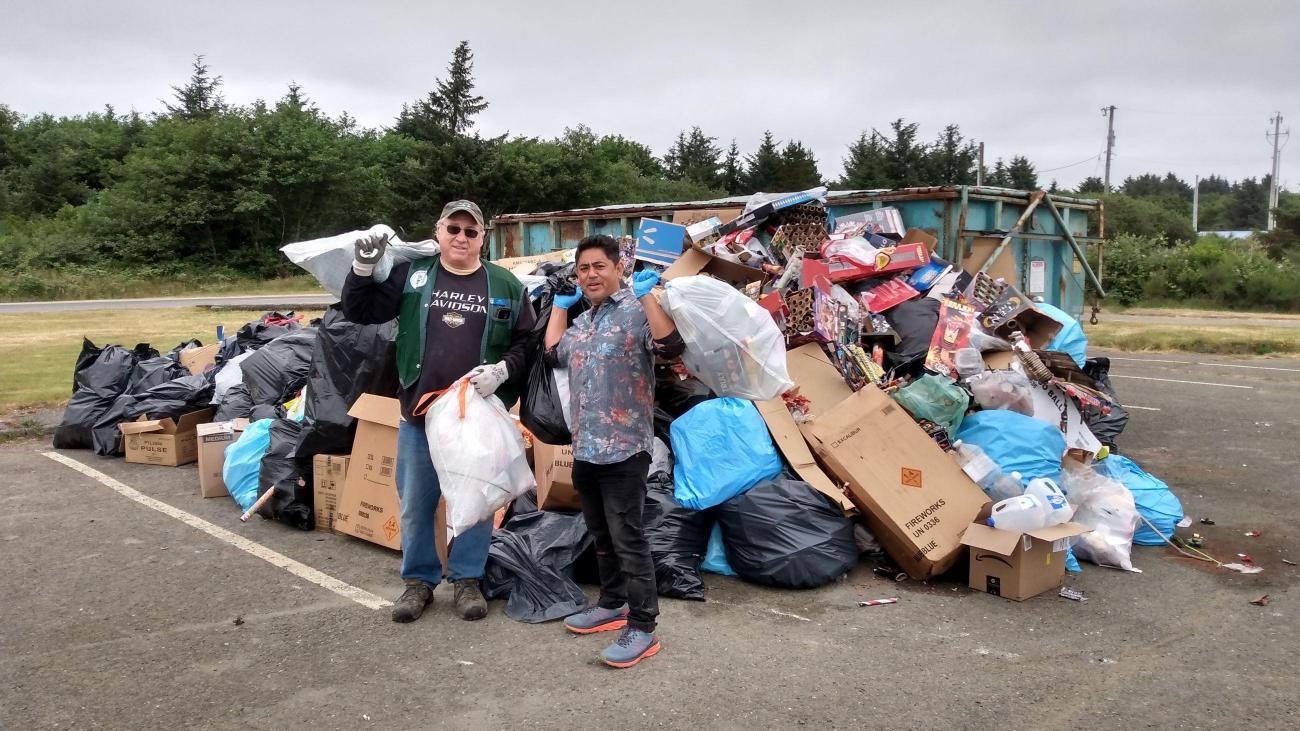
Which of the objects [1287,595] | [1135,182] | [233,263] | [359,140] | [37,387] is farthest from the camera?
[1135,182]

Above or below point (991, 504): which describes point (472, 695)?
below

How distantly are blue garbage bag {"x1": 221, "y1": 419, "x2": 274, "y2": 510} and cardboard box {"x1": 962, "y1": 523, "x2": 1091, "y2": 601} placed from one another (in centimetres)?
412

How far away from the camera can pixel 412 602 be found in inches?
143

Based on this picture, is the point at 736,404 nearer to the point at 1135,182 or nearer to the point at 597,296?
the point at 597,296

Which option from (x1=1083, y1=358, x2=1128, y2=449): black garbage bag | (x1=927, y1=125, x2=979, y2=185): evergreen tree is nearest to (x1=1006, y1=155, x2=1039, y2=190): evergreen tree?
(x1=927, y1=125, x2=979, y2=185): evergreen tree

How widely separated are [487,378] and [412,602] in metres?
1.00

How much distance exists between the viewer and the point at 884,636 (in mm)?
3482

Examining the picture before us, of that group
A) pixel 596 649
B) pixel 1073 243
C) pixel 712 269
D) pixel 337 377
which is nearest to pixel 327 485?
pixel 337 377

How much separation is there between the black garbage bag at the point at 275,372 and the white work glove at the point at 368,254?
320 centimetres

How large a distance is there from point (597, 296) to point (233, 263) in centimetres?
3554

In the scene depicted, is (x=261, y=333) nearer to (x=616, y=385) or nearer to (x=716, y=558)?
(x=716, y=558)

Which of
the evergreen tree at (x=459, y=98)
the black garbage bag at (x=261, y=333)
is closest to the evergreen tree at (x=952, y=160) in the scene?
the evergreen tree at (x=459, y=98)

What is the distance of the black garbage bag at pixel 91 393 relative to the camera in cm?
716

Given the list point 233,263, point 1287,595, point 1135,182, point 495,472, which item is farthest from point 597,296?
point 1135,182
